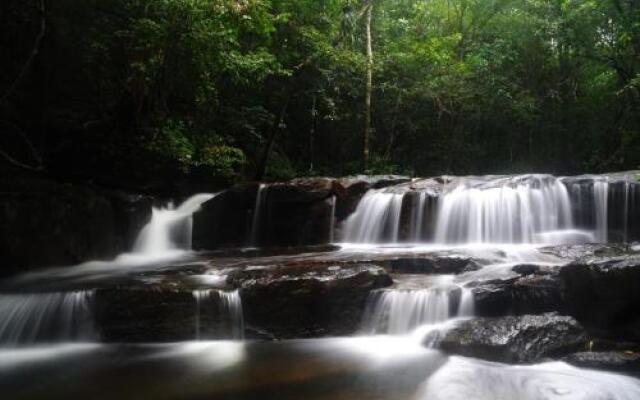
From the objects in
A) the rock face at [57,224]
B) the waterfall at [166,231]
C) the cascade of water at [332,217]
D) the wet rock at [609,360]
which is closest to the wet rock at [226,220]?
the waterfall at [166,231]

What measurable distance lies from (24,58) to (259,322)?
29.6ft

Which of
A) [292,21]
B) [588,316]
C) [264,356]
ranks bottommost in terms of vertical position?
[264,356]

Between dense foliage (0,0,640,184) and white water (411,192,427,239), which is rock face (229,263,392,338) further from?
dense foliage (0,0,640,184)

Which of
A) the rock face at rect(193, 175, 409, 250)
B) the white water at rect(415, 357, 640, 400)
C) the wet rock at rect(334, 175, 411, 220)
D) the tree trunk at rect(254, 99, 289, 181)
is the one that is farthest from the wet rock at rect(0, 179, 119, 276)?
the white water at rect(415, 357, 640, 400)

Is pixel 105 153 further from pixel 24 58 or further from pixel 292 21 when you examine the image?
pixel 292 21

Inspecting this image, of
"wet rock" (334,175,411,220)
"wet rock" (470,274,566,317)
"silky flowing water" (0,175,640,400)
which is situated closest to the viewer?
"silky flowing water" (0,175,640,400)

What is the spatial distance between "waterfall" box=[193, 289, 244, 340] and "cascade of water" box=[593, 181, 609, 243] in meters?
8.54

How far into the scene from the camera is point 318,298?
7.44 meters

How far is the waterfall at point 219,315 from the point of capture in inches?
290

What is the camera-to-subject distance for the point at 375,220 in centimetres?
1270

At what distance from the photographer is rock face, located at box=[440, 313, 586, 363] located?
6000 millimetres

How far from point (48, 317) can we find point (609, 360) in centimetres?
780

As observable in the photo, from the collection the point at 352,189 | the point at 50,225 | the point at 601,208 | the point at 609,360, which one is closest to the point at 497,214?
the point at 601,208

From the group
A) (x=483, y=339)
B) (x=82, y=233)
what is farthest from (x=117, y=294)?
(x=483, y=339)
